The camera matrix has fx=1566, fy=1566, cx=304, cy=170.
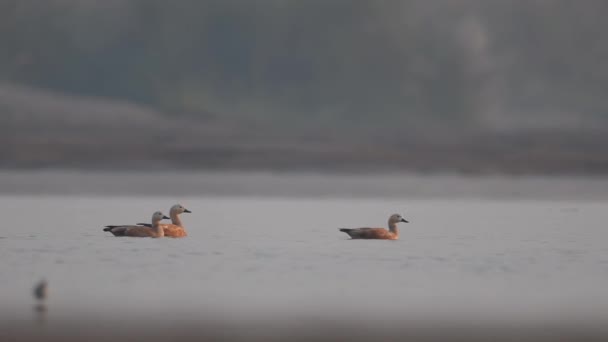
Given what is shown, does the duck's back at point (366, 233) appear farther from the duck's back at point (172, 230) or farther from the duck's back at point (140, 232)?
the duck's back at point (140, 232)

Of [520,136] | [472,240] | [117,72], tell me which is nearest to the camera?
[472,240]

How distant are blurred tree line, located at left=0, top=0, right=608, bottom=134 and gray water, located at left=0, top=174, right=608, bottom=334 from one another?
75.3 meters

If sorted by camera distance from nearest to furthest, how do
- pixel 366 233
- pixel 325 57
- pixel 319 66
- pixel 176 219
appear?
1. pixel 366 233
2. pixel 176 219
3. pixel 319 66
4. pixel 325 57

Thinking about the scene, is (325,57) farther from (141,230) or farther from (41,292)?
(41,292)

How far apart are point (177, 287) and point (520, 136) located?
262ft

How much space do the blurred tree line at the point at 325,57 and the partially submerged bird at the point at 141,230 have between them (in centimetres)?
8095

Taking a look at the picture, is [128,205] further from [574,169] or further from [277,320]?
[574,169]

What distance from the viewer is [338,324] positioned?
627 inches

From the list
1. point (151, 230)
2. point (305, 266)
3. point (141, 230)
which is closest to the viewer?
point (305, 266)

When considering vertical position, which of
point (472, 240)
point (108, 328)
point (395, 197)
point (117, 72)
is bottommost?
point (108, 328)

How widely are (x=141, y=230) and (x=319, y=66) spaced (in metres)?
92.3

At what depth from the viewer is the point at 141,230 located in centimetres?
2591

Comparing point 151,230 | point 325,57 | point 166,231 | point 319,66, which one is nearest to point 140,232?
point 151,230

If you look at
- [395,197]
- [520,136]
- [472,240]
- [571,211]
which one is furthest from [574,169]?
[472,240]
